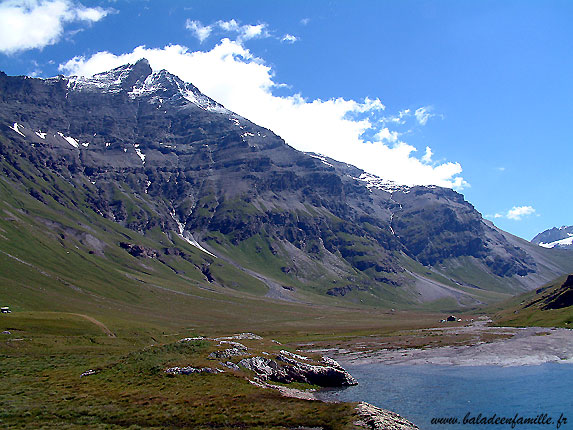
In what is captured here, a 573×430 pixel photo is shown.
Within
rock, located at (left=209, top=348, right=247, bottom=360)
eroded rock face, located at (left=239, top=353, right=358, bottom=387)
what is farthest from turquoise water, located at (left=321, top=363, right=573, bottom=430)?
rock, located at (left=209, top=348, right=247, bottom=360)

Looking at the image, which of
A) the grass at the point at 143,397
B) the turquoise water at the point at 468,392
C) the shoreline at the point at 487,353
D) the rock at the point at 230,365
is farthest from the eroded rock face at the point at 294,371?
the shoreline at the point at 487,353

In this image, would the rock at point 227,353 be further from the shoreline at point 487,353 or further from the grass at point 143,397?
the shoreline at point 487,353

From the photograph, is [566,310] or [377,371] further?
[566,310]

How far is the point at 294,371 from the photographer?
239 ft

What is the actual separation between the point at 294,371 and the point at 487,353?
64705mm

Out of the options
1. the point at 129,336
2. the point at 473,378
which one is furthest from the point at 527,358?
the point at 129,336

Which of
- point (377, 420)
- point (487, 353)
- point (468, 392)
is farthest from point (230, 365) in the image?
point (487, 353)

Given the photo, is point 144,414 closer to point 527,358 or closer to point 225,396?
Answer: point 225,396

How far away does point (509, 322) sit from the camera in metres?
197

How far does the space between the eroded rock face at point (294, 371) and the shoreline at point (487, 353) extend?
33826 mm

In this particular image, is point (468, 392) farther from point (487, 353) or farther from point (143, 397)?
point (487, 353)

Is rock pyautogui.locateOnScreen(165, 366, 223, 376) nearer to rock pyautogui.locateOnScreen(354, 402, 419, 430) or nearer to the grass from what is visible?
the grass

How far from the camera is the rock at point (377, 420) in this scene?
40438mm

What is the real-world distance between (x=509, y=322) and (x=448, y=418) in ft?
553
